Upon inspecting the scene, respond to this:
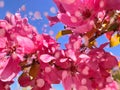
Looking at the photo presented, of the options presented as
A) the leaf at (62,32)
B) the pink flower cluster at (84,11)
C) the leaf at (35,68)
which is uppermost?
the leaf at (62,32)

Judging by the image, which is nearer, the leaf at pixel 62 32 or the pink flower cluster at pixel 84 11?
the pink flower cluster at pixel 84 11

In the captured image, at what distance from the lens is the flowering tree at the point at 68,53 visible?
0.43 m

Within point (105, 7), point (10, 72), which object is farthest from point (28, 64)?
point (105, 7)

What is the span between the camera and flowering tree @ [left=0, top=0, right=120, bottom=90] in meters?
0.43

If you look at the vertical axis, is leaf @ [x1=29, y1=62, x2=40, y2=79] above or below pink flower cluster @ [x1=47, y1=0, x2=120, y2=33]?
below

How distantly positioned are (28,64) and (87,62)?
9 cm

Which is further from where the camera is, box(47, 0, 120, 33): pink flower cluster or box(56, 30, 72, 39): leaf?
box(56, 30, 72, 39): leaf

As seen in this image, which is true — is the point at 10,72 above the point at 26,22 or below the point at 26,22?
below

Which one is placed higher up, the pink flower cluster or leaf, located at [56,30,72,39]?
leaf, located at [56,30,72,39]

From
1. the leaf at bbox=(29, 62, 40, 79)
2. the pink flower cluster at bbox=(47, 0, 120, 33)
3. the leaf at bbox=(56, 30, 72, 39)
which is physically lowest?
the leaf at bbox=(29, 62, 40, 79)

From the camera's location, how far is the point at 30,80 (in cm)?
51

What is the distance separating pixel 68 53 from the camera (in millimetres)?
449

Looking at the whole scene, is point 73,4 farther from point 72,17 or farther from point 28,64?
point 28,64

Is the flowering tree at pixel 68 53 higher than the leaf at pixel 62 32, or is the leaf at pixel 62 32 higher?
the leaf at pixel 62 32
